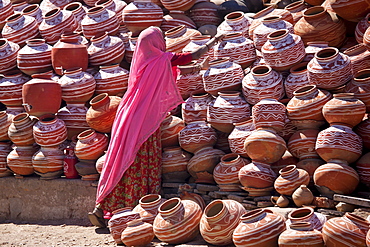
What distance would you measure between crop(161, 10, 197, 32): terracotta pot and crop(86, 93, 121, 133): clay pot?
4.91ft

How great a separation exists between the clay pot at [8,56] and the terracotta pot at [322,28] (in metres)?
3.57

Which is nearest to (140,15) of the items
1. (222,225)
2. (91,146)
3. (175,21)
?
(175,21)

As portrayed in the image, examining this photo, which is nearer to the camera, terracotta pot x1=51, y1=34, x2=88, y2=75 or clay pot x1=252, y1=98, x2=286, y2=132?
clay pot x1=252, y1=98, x2=286, y2=132

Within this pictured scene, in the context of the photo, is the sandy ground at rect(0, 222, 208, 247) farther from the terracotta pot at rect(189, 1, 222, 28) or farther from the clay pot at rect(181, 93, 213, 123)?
the terracotta pot at rect(189, 1, 222, 28)

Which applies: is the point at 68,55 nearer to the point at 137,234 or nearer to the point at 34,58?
the point at 34,58

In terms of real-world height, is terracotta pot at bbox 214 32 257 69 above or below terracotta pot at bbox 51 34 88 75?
above

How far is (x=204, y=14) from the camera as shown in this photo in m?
8.12

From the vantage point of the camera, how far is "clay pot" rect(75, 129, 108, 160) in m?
6.69

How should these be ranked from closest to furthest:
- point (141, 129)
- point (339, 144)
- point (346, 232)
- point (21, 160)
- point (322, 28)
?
point (346, 232), point (339, 144), point (141, 129), point (322, 28), point (21, 160)

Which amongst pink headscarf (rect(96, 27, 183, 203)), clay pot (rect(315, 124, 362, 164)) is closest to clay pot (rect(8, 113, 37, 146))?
pink headscarf (rect(96, 27, 183, 203))

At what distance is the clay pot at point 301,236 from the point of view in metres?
4.50

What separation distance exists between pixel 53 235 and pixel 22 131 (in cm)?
132

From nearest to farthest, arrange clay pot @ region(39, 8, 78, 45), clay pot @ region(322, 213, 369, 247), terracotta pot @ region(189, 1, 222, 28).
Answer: clay pot @ region(322, 213, 369, 247), clay pot @ region(39, 8, 78, 45), terracotta pot @ region(189, 1, 222, 28)

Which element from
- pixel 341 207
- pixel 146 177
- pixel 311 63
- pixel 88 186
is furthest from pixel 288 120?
pixel 88 186
